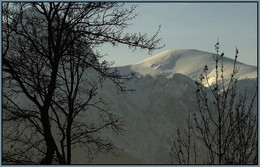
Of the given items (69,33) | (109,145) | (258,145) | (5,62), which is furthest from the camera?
(109,145)

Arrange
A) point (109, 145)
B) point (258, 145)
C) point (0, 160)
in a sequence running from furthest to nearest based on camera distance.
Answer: point (109, 145) → point (0, 160) → point (258, 145)

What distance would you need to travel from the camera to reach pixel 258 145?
656cm

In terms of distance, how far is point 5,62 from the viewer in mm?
8680

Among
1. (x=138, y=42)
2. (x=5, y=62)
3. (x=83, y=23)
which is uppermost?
(x=83, y=23)

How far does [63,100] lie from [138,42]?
9.23 feet

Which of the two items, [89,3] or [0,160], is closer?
[0,160]

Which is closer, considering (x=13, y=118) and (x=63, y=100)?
Result: (x=13, y=118)

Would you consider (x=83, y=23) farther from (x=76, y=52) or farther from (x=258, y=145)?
(x=258, y=145)

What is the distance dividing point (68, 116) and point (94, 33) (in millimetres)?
2468

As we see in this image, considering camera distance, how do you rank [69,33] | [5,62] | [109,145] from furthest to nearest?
[109,145] → [69,33] → [5,62]

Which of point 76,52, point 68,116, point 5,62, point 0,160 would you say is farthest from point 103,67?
point 0,160

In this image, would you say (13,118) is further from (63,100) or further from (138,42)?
(138,42)

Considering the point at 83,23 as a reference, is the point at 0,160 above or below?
below

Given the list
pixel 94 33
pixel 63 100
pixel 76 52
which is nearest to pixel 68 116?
pixel 63 100
